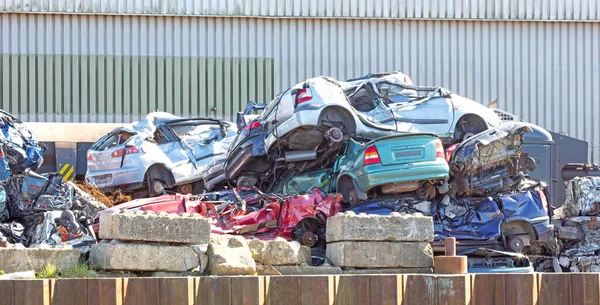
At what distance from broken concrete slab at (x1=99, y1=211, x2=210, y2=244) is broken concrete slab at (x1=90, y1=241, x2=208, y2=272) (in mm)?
78

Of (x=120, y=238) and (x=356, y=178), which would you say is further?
(x=356, y=178)

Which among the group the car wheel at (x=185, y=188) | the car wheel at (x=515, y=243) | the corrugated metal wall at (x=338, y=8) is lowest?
the car wheel at (x=515, y=243)

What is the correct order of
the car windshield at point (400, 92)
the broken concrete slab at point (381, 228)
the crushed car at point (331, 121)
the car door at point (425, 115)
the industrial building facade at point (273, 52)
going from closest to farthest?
the broken concrete slab at point (381, 228), the crushed car at point (331, 121), the car door at point (425, 115), the car windshield at point (400, 92), the industrial building facade at point (273, 52)

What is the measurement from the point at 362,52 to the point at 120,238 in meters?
20.1

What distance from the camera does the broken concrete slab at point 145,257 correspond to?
39.8 feet

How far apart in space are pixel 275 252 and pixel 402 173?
4518 mm

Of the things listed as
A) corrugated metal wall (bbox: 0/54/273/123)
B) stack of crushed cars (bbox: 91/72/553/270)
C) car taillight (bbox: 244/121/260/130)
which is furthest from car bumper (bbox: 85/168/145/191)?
corrugated metal wall (bbox: 0/54/273/123)

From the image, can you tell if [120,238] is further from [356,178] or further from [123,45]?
[123,45]

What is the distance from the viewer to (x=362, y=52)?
3172 centimetres

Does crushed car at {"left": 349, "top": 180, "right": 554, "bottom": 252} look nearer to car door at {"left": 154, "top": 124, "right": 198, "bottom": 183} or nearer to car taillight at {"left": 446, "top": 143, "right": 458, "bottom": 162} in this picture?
car taillight at {"left": 446, "top": 143, "right": 458, "bottom": 162}

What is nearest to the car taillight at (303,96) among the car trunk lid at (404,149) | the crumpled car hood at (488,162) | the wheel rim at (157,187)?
the car trunk lid at (404,149)

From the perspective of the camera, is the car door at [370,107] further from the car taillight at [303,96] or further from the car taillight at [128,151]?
the car taillight at [128,151]

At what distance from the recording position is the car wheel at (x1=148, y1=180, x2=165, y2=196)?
22375 millimetres

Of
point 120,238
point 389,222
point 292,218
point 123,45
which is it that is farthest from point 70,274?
point 123,45
